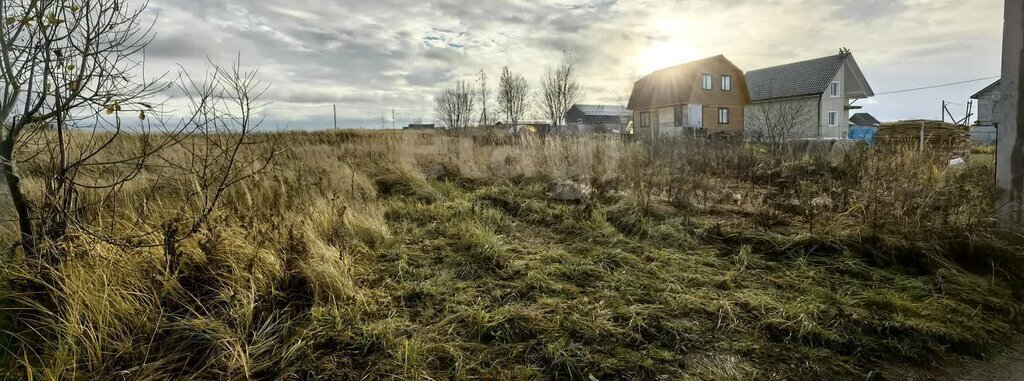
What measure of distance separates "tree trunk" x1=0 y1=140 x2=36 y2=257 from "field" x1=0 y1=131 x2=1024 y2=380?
167 millimetres

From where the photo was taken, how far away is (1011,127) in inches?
128

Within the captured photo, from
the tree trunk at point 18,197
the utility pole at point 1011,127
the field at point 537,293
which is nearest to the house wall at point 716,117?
the field at point 537,293

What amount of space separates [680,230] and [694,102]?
25.9 meters

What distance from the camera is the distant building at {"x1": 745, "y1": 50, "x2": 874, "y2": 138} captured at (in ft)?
84.9

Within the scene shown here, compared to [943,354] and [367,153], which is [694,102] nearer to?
[367,153]

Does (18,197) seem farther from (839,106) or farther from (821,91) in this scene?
(839,106)

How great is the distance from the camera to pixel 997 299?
106 inches

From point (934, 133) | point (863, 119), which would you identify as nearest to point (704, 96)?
point (934, 133)

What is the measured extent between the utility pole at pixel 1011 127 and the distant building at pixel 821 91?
2345 cm

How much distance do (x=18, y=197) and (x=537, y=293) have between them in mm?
2884

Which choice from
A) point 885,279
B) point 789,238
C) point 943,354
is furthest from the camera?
point 789,238

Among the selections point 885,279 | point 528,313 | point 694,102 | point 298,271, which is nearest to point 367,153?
point 298,271

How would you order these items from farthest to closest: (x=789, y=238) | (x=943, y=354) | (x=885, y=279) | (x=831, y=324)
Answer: (x=789, y=238)
(x=885, y=279)
(x=831, y=324)
(x=943, y=354)

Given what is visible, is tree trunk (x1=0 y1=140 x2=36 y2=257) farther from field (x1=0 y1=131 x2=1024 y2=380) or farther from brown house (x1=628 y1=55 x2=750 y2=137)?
brown house (x1=628 y1=55 x2=750 y2=137)
